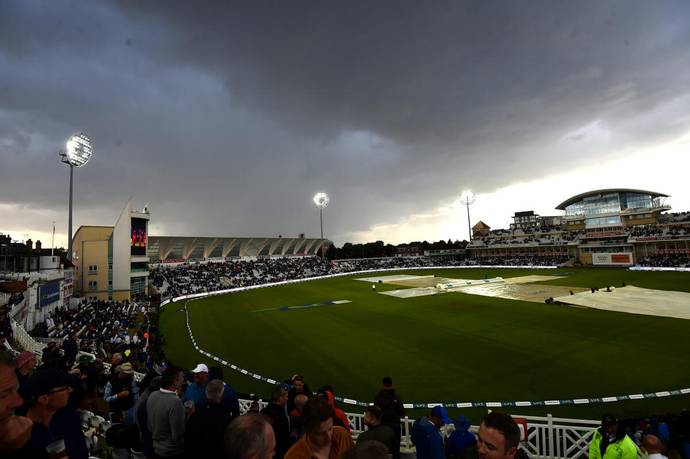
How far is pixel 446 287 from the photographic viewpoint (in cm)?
4459

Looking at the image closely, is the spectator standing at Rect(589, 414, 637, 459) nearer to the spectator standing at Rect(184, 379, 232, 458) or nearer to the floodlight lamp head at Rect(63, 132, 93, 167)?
the spectator standing at Rect(184, 379, 232, 458)

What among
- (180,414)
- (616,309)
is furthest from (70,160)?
(616,309)

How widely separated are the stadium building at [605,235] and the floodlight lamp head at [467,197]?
1974cm

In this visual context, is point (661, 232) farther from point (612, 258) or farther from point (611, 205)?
point (611, 205)

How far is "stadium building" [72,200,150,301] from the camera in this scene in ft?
147

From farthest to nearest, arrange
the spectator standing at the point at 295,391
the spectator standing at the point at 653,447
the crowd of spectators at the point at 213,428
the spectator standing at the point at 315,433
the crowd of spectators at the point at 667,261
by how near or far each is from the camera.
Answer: the crowd of spectators at the point at 667,261 → the spectator standing at the point at 295,391 → the spectator standing at the point at 653,447 → the spectator standing at the point at 315,433 → the crowd of spectators at the point at 213,428

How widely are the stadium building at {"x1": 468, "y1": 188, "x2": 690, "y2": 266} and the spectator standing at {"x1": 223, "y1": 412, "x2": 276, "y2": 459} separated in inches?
3273

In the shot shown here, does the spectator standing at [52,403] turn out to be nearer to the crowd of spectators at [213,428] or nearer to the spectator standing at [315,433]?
the crowd of spectators at [213,428]

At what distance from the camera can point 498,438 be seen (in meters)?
2.95

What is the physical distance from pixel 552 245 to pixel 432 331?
250 feet

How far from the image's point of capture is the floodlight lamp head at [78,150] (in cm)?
3534

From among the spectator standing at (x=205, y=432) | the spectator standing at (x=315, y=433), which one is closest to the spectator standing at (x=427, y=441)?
the spectator standing at (x=315, y=433)

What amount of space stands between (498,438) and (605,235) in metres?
92.2

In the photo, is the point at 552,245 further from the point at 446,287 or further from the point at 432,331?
the point at 432,331
